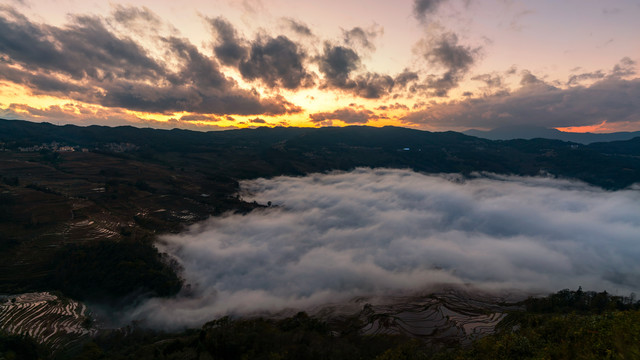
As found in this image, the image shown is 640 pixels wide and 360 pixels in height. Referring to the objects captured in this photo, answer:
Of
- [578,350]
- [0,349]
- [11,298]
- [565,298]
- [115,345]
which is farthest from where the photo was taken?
[565,298]

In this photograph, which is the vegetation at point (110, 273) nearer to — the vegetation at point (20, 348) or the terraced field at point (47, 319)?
the terraced field at point (47, 319)

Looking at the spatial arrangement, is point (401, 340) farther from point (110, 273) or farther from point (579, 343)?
point (110, 273)

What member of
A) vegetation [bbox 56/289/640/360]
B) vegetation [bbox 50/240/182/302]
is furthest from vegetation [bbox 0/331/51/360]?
vegetation [bbox 50/240/182/302]

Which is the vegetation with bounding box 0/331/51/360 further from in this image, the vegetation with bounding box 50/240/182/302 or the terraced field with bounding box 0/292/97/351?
the vegetation with bounding box 50/240/182/302

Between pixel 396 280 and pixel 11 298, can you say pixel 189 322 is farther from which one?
pixel 396 280

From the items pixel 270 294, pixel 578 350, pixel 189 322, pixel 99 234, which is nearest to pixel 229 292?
pixel 270 294

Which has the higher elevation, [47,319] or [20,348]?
[20,348]

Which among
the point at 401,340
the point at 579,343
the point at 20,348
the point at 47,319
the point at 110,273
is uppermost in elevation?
the point at 579,343

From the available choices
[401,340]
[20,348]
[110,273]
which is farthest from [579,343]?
[110,273]

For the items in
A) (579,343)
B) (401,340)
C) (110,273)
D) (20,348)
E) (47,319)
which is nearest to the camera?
(579,343)
